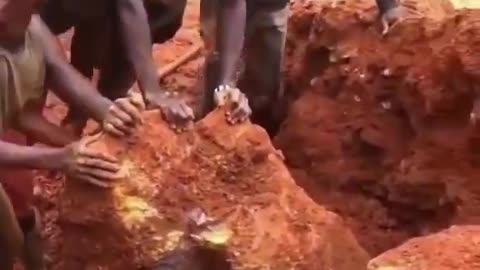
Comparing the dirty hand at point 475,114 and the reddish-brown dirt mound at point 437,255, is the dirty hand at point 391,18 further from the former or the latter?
the reddish-brown dirt mound at point 437,255

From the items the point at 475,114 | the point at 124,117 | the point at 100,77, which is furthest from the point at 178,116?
the point at 100,77

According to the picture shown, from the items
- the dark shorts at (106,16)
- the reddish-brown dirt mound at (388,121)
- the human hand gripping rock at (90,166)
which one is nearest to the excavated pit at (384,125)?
the reddish-brown dirt mound at (388,121)

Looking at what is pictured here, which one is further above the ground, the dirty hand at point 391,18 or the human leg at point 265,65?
the dirty hand at point 391,18

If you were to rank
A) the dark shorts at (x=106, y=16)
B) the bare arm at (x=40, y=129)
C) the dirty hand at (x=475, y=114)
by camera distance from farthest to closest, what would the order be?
the dark shorts at (x=106, y=16)
the dirty hand at (x=475, y=114)
the bare arm at (x=40, y=129)

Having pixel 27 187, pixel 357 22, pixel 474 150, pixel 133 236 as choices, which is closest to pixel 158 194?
pixel 133 236

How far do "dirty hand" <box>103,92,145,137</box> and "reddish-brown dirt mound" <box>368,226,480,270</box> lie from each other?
1.63 feet

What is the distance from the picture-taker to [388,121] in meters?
2.85

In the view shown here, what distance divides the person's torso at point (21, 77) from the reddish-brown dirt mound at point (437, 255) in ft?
2.48

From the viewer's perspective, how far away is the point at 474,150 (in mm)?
2619

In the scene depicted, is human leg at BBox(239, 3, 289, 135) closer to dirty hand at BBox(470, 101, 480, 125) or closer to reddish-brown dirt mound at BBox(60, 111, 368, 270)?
dirty hand at BBox(470, 101, 480, 125)

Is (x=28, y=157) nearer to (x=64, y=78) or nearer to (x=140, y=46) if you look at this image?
(x=64, y=78)

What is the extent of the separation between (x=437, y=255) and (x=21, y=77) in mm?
851

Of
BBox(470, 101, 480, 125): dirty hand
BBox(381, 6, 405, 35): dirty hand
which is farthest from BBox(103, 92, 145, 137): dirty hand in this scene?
BBox(381, 6, 405, 35): dirty hand

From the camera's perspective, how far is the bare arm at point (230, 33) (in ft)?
8.52
